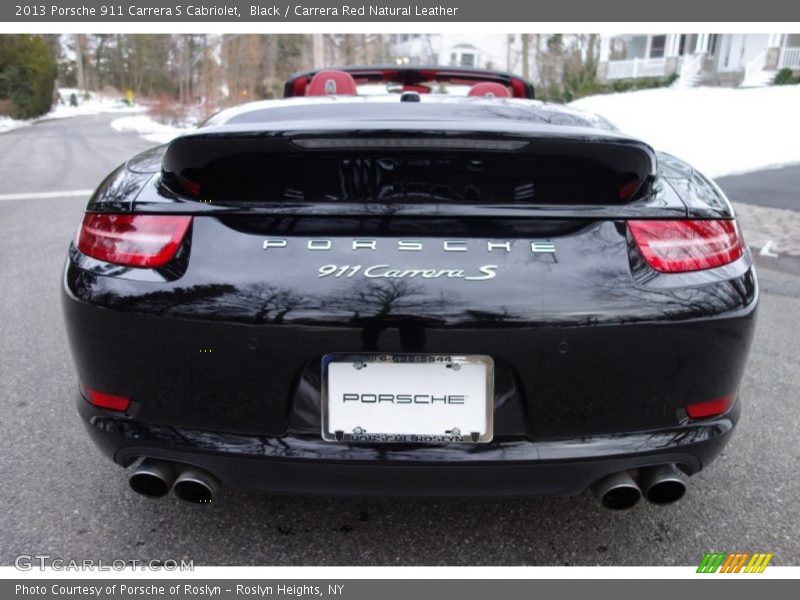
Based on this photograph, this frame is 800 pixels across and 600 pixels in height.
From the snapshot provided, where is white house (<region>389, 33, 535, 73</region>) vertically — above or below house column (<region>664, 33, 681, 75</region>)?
below

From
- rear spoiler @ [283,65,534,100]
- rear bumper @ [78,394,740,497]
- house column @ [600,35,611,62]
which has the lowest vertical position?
house column @ [600,35,611,62]

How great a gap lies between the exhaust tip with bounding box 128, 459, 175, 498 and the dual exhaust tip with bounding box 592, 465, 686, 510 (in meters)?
1.17

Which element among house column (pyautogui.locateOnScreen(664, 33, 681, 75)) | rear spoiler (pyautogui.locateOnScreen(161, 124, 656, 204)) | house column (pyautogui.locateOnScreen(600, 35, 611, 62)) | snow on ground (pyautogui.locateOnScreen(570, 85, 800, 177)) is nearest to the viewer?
rear spoiler (pyautogui.locateOnScreen(161, 124, 656, 204))

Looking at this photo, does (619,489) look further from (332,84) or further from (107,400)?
(332,84)

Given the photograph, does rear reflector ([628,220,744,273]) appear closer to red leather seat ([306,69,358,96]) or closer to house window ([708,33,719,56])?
red leather seat ([306,69,358,96])

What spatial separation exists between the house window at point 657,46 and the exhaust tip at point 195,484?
133 ft

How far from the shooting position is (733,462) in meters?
2.61

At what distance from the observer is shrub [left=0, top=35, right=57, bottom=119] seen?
116 feet

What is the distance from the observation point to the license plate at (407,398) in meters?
1.67

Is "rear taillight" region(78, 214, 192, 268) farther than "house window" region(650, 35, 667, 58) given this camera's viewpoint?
No

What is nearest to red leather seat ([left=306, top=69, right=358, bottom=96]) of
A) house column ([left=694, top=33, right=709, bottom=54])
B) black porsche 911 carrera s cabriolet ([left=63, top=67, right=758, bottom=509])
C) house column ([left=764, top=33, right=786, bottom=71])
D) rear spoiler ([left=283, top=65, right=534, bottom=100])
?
rear spoiler ([left=283, top=65, right=534, bottom=100])

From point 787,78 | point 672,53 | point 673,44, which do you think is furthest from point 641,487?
point 673,44

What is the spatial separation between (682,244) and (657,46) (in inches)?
1589
